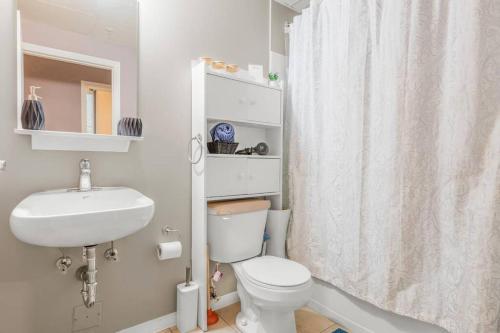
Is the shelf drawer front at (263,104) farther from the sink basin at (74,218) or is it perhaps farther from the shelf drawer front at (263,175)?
the sink basin at (74,218)

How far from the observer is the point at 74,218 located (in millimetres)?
934

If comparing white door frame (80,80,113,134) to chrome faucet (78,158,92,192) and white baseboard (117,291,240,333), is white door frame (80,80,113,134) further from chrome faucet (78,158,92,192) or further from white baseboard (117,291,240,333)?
white baseboard (117,291,240,333)

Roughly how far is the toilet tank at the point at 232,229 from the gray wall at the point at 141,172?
0.62 ft

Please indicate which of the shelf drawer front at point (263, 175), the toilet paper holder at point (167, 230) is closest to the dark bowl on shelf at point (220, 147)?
the shelf drawer front at point (263, 175)

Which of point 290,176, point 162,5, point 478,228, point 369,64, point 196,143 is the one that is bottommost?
point 478,228

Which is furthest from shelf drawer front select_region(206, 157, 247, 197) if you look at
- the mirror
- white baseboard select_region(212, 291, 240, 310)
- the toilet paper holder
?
white baseboard select_region(212, 291, 240, 310)

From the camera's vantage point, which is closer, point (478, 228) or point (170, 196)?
point (478, 228)

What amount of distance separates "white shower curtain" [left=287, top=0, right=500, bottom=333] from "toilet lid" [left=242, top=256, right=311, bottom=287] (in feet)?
1.05

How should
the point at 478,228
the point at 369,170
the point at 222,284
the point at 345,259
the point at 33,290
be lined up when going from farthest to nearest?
the point at 222,284, the point at 345,259, the point at 369,170, the point at 33,290, the point at 478,228

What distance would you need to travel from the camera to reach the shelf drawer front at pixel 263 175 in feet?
5.85

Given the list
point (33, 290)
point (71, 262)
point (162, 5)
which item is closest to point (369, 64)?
point (162, 5)

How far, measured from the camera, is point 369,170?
1.48 metres

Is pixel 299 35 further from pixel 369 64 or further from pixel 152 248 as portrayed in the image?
pixel 152 248

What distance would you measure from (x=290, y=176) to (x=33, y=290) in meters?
1.62
